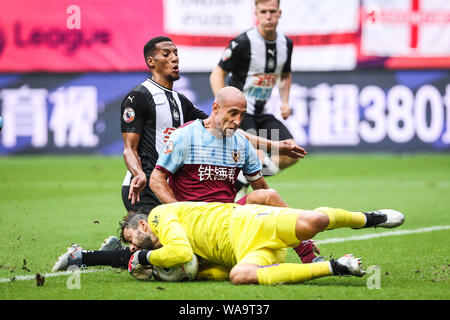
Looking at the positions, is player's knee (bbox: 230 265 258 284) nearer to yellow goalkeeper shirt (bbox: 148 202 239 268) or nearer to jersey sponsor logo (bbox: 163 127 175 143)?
yellow goalkeeper shirt (bbox: 148 202 239 268)

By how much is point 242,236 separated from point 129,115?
195 centimetres

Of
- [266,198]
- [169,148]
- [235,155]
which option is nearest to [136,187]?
[169,148]

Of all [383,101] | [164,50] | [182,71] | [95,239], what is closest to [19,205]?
[95,239]

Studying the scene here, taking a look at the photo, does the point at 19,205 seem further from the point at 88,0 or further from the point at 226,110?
the point at 88,0

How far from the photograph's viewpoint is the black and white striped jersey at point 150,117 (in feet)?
22.6

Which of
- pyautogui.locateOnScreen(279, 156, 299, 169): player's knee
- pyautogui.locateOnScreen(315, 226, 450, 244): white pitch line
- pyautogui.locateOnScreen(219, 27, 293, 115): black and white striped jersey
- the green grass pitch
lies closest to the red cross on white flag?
the green grass pitch

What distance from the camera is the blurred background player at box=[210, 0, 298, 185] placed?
28.2 feet

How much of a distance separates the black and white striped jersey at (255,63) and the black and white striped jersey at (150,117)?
1.78 metres

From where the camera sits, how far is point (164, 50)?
23.1 feet

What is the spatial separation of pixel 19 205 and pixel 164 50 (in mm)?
4638

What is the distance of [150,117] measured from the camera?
7.00 metres

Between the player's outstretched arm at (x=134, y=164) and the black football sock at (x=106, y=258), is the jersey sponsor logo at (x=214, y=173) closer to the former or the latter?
the player's outstretched arm at (x=134, y=164)

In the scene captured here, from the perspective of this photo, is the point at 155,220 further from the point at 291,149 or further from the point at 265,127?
the point at 265,127

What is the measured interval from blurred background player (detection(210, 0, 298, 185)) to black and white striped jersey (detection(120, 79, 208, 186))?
4.93 feet
